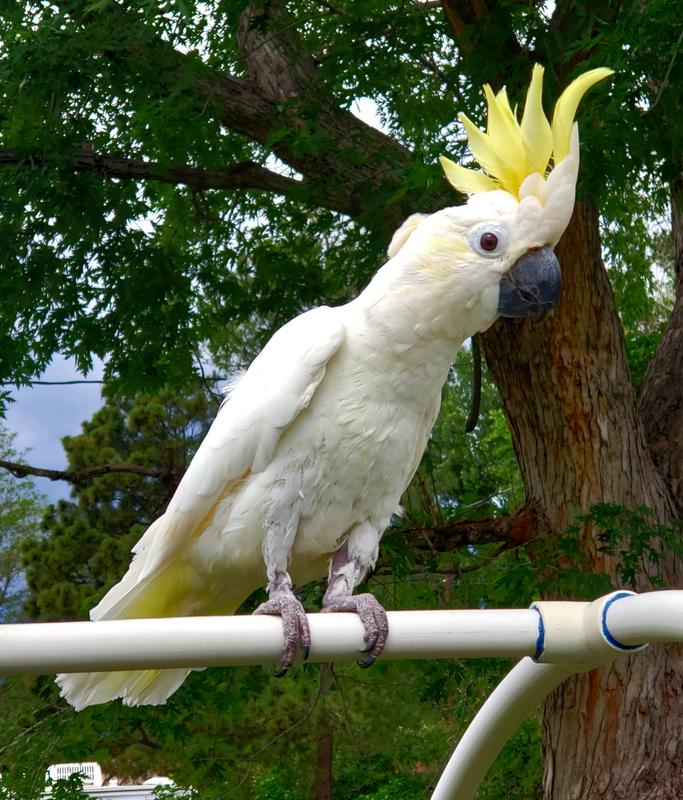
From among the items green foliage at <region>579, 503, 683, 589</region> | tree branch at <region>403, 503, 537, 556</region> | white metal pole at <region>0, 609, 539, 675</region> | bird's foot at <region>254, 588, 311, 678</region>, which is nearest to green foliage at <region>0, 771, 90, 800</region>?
tree branch at <region>403, 503, 537, 556</region>

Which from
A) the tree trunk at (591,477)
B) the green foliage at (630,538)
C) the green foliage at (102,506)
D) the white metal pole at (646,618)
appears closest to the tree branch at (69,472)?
the tree trunk at (591,477)

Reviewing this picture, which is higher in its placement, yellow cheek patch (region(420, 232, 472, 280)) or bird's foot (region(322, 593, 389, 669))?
yellow cheek patch (region(420, 232, 472, 280))

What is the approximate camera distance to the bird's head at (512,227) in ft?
6.55

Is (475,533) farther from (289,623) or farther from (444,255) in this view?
(289,623)

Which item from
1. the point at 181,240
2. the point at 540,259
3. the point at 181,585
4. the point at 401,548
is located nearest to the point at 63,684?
the point at 181,585

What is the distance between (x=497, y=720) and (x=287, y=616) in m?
0.39

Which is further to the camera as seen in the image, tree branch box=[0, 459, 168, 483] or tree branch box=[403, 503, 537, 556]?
tree branch box=[0, 459, 168, 483]

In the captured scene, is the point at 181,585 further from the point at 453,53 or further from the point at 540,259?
the point at 453,53

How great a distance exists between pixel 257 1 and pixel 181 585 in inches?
82.7

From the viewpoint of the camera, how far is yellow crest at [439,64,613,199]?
2.00 m

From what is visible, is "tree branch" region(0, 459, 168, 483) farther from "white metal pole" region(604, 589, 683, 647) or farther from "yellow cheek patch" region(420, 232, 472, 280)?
"white metal pole" region(604, 589, 683, 647)

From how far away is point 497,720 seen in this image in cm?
181

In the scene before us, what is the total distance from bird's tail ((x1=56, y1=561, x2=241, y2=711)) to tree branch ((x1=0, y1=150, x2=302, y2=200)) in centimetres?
207

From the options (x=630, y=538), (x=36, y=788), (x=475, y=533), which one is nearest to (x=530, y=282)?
(x=630, y=538)
